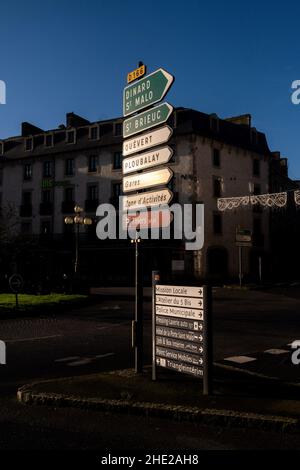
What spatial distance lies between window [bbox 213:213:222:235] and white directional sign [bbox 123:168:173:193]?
3036cm

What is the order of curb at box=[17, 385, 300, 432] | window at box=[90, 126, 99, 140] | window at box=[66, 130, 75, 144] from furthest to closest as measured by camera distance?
window at box=[66, 130, 75, 144] < window at box=[90, 126, 99, 140] < curb at box=[17, 385, 300, 432]

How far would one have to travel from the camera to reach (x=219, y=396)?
5.32 m

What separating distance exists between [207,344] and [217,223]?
32450mm

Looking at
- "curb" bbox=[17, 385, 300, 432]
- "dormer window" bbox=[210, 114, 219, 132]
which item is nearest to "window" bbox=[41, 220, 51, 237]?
"dormer window" bbox=[210, 114, 219, 132]

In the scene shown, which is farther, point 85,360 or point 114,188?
point 114,188

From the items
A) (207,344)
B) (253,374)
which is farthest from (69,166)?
(207,344)

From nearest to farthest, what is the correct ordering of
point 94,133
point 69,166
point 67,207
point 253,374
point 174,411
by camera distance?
point 174,411
point 253,374
point 94,133
point 67,207
point 69,166

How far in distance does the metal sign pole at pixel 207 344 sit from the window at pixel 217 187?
32484mm

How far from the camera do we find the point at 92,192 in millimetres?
41219

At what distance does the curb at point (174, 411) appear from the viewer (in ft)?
14.5

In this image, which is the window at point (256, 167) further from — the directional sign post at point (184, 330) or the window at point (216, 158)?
the directional sign post at point (184, 330)

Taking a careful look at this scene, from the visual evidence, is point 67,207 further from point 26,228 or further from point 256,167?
point 256,167

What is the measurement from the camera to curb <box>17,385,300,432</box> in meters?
4.43

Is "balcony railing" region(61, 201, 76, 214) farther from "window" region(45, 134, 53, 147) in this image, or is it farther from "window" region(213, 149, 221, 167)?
"window" region(213, 149, 221, 167)
